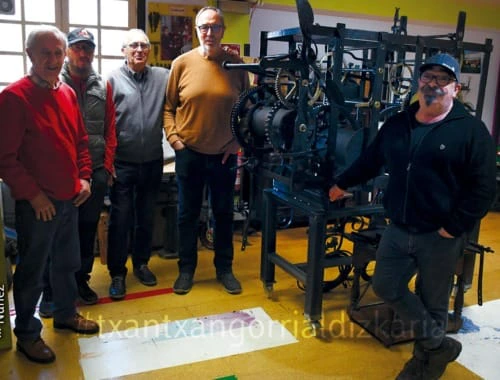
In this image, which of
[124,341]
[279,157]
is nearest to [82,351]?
[124,341]

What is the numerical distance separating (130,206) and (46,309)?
75 cm

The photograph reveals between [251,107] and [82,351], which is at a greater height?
[251,107]

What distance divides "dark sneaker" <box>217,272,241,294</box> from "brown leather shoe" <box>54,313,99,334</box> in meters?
0.87

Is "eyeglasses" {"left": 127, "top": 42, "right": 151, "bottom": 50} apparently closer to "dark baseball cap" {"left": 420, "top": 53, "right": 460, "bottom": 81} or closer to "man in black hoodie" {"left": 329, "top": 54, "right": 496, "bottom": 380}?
"man in black hoodie" {"left": 329, "top": 54, "right": 496, "bottom": 380}

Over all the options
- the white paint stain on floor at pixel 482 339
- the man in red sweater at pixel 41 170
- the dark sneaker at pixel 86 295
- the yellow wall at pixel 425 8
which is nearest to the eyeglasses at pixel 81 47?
the man in red sweater at pixel 41 170

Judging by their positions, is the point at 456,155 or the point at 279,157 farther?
the point at 279,157

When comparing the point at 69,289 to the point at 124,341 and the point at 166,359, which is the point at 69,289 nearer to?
the point at 124,341

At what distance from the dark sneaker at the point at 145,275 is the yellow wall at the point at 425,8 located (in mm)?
2829

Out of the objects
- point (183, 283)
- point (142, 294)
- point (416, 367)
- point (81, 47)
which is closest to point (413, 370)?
point (416, 367)

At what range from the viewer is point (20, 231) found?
2281 mm

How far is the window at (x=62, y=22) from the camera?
408 centimetres

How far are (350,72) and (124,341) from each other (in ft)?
6.50

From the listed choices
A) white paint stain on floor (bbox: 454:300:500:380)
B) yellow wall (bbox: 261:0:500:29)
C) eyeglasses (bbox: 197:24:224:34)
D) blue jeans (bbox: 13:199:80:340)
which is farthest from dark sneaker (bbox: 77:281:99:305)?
yellow wall (bbox: 261:0:500:29)

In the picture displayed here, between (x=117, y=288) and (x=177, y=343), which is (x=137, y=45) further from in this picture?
(x=177, y=343)
